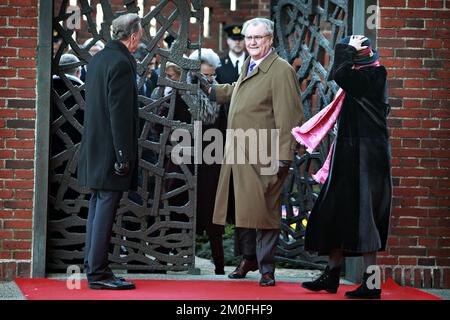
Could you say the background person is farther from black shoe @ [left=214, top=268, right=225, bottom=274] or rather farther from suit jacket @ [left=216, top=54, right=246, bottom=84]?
suit jacket @ [left=216, top=54, right=246, bottom=84]

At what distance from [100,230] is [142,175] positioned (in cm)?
138

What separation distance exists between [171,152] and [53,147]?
1021 millimetres

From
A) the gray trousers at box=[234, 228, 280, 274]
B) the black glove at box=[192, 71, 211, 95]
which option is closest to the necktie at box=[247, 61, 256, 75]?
the black glove at box=[192, 71, 211, 95]

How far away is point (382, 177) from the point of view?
7836 millimetres

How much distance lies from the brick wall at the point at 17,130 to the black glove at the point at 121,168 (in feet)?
3.98

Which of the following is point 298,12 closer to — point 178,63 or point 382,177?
point 178,63

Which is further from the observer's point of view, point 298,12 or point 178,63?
point 298,12

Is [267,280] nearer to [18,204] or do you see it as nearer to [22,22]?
[18,204]

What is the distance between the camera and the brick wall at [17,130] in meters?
8.76

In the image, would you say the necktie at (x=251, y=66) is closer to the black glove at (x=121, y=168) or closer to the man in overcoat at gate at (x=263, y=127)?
the man in overcoat at gate at (x=263, y=127)

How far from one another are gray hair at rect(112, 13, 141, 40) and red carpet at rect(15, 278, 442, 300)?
6.43 feet

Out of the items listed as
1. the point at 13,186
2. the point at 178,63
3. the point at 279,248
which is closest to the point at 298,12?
the point at 178,63

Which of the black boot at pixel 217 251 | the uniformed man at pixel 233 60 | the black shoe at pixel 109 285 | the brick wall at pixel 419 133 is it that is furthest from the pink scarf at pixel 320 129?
the uniformed man at pixel 233 60

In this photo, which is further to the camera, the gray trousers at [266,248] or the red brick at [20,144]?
the red brick at [20,144]
